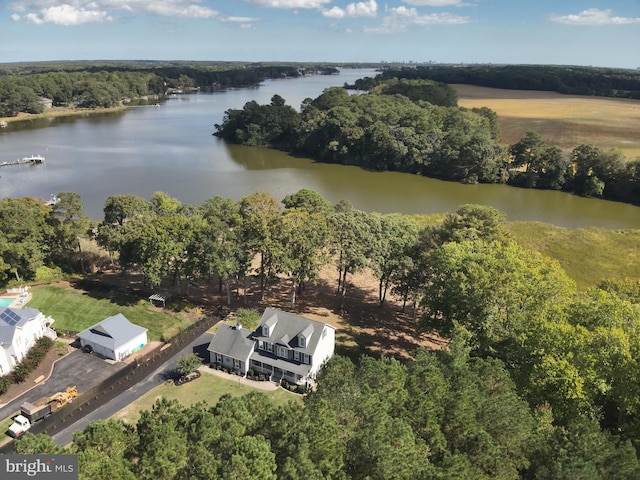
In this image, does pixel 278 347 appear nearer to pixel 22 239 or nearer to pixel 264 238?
pixel 264 238

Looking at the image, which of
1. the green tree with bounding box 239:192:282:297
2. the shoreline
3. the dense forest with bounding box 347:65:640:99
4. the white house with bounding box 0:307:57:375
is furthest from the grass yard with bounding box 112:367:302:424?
the dense forest with bounding box 347:65:640:99

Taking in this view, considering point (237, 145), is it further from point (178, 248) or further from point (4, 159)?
point (178, 248)

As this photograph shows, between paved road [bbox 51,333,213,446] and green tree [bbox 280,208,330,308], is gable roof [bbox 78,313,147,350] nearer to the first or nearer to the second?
paved road [bbox 51,333,213,446]

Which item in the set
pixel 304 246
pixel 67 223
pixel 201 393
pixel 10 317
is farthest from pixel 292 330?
pixel 67 223

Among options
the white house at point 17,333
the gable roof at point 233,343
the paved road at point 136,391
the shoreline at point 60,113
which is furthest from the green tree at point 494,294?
the shoreline at point 60,113

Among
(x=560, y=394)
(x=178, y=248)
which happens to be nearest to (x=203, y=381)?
(x=178, y=248)

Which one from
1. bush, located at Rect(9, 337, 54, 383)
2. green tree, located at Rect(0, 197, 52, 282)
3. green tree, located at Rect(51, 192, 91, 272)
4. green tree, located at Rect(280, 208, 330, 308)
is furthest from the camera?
green tree, located at Rect(51, 192, 91, 272)

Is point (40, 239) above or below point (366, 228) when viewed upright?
below
